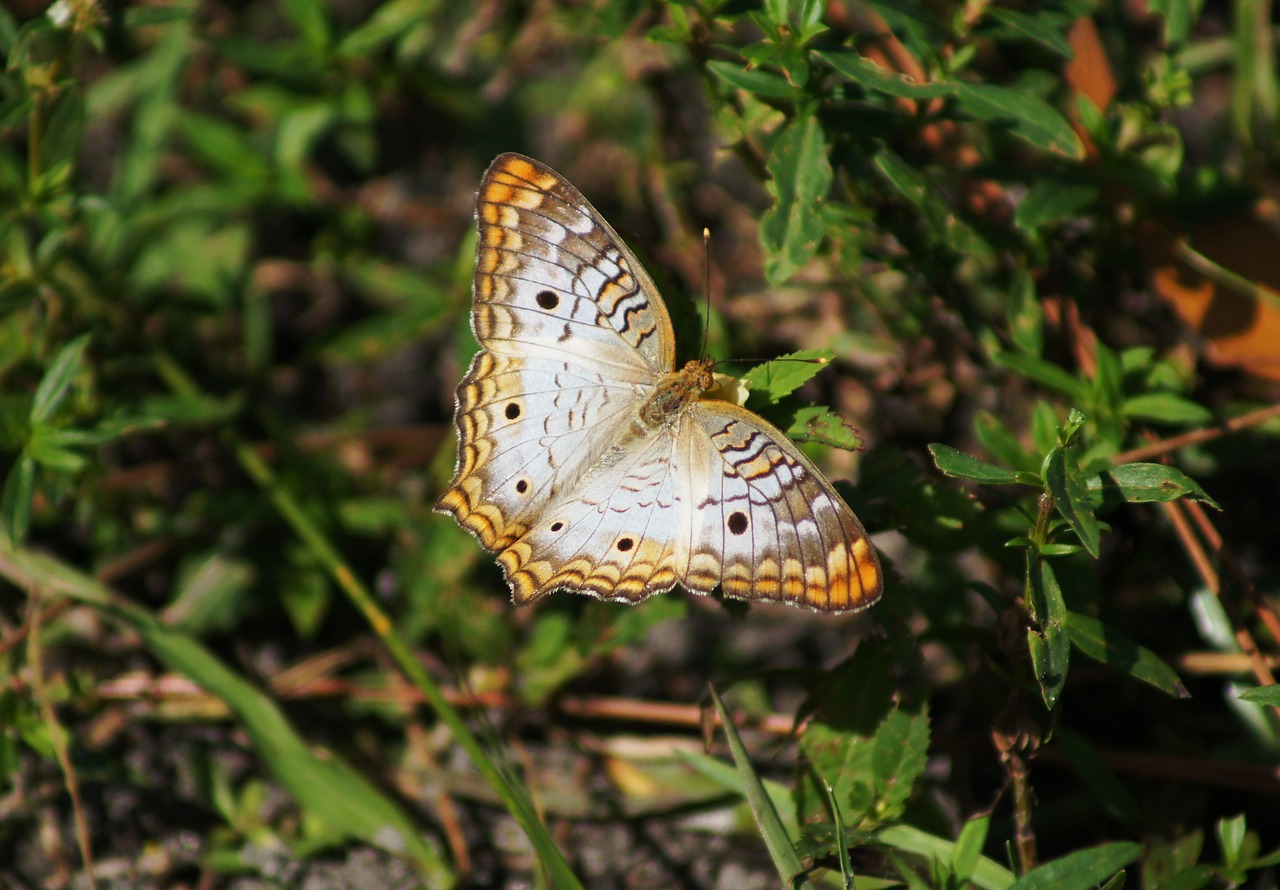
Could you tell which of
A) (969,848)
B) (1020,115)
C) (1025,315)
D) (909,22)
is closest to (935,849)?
(969,848)

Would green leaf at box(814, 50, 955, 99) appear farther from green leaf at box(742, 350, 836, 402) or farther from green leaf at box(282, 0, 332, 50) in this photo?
green leaf at box(282, 0, 332, 50)

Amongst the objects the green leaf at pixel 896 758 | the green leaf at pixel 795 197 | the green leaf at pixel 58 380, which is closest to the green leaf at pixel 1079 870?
the green leaf at pixel 896 758

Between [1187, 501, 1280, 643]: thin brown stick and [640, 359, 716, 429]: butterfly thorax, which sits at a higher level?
[640, 359, 716, 429]: butterfly thorax

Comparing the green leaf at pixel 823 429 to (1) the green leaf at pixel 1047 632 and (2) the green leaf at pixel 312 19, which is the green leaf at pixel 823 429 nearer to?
(1) the green leaf at pixel 1047 632

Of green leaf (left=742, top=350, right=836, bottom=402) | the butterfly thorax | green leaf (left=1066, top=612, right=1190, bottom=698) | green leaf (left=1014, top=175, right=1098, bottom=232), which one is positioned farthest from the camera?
green leaf (left=1014, top=175, right=1098, bottom=232)

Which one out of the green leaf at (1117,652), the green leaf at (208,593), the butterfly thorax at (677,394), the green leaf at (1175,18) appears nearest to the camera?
the green leaf at (1117,652)

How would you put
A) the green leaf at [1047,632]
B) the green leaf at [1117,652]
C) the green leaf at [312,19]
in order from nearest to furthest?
the green leaf at [1047,632]
the green leaf at [1117,652]
the green leaf at [312,19]

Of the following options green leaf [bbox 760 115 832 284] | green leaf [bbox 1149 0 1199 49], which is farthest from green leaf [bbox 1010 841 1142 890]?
green leaf [bbox 1149 0 1199 49]
